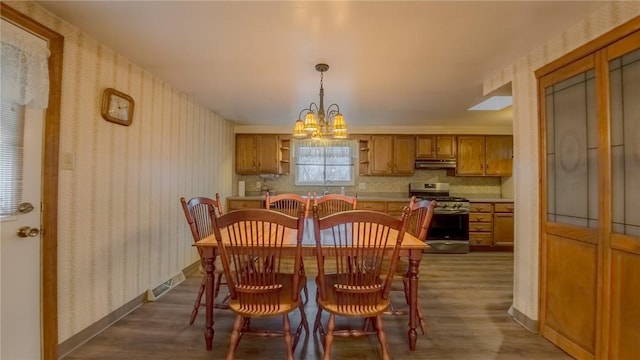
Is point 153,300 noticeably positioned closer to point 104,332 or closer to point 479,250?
point 104,332

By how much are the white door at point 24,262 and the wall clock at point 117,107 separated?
1.65 feet

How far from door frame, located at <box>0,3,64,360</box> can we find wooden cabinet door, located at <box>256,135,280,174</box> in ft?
11.1

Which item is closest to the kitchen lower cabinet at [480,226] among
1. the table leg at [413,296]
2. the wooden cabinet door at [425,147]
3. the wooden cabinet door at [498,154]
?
the wooden cabinet door at [498,154]

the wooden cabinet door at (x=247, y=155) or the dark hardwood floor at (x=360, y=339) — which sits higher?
the wooden cabinet door at (x=247, y=155)

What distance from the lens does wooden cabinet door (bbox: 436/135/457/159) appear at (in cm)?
509

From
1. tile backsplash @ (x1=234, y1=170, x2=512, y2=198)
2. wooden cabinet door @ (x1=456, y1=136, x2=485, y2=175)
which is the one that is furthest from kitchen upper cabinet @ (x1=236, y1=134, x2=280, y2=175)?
wooden cabinet door @ (x1=456, y1=136, x2=485, y2=175)

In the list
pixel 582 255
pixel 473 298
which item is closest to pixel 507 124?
pixel 473 298

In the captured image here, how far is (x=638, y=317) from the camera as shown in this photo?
1.50 metres

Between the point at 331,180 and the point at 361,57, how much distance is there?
10.5 ft

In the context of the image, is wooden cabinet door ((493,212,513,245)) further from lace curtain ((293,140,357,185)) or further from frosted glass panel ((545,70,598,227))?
frosted glass panel ((545,70,598,227))

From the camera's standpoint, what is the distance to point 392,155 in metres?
5.11

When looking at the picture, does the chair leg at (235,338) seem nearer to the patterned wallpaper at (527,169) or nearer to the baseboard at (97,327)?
the baseboard at (97,327)

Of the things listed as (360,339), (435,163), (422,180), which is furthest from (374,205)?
(360,339)

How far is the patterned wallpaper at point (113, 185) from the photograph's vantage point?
1.88 metres
